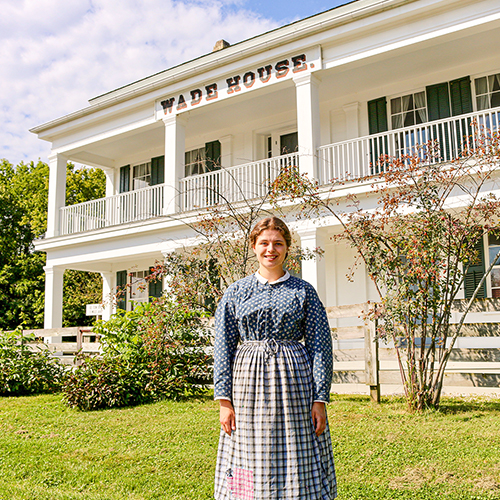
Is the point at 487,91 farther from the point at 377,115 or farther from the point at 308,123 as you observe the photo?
the point at 308,123

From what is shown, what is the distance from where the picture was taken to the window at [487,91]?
10703 mm

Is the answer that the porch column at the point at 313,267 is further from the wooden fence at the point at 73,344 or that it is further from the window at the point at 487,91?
the window at the point at 487,91

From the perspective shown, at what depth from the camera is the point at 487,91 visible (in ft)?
35.4

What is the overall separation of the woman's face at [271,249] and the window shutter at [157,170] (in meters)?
12.9

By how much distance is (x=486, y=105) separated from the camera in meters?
10.8

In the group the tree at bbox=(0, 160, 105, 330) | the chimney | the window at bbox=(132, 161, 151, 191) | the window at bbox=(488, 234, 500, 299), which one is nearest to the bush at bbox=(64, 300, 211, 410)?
the window at bbox=(488, 234, 500, 299)

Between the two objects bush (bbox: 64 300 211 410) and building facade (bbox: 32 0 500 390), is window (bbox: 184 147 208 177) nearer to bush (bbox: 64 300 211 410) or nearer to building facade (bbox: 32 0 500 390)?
building facade (bbox: 32 0 500 390)

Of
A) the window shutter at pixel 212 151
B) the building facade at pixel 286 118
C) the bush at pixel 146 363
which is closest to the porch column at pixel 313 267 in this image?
the building facade at pixel 286 118

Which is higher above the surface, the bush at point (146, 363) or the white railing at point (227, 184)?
the white railing at point (227, 184)

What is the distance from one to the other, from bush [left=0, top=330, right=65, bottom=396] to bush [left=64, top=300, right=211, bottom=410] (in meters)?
1.76

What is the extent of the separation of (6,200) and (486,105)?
74.1ft

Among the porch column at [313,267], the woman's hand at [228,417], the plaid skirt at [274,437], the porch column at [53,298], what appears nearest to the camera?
the plaid skirt at [274,437]

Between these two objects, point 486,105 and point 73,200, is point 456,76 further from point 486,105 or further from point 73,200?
point 73,200

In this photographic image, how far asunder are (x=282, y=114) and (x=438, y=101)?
3.77 m
